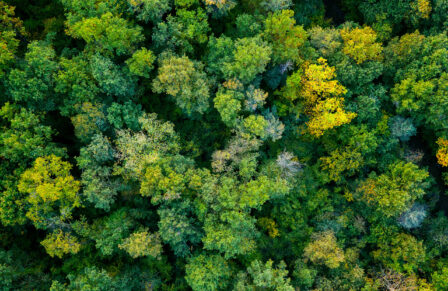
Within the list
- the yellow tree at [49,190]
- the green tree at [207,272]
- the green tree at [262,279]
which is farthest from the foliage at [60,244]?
the green tree at [262,279]

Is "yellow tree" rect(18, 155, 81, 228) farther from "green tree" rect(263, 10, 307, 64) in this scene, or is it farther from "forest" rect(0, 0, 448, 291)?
"green tree" rect(263, 10, 307, 64)

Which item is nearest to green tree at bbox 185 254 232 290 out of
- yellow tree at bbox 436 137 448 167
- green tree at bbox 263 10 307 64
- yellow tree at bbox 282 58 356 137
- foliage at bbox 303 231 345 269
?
foliage at bbox 303 231 345 269

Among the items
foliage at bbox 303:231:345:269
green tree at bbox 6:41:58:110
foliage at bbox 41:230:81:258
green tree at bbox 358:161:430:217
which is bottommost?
foliage at bbox 41:230:81:258

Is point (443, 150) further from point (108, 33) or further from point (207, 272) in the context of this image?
point (108, 33)

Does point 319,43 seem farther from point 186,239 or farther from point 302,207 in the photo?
point 186,239

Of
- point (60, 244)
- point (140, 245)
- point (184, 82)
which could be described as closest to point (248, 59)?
point (184, 82)

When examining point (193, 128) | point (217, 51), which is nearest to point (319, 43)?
point (217, 51)

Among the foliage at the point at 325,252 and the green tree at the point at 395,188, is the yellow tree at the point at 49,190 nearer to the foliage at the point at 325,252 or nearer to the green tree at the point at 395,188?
the foliage at the point at 325,252

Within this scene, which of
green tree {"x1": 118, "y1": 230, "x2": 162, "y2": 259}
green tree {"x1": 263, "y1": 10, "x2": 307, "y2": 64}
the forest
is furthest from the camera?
green tree {"x1": 263, "y1": 10, "x2": 307, "y2": 64}
